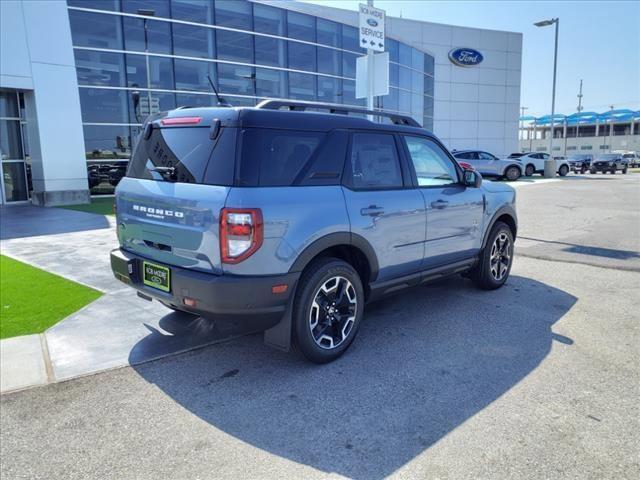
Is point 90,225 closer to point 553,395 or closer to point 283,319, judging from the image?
point 283,319

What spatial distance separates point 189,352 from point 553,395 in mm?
2869

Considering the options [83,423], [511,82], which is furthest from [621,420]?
[511,82]

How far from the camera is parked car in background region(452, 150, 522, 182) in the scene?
25925 millimetres

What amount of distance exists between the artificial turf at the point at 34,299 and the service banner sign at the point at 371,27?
6716mm

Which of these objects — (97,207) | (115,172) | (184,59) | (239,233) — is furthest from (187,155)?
(184,59)

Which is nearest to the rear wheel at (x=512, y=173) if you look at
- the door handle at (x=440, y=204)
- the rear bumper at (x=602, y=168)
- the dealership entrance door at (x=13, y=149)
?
the rear bumper at (x=602, y=168)

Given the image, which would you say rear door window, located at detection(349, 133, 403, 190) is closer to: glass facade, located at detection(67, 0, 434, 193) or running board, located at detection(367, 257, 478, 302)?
running board, located at detection(367, 257, 478, 302)

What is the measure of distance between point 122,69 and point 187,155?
16.6 metres

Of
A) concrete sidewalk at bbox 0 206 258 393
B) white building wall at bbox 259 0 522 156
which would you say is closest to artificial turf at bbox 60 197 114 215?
concrete sidewalk at bbox 0 206 258 393

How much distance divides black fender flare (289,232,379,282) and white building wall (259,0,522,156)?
105 feet

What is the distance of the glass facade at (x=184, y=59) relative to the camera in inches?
680

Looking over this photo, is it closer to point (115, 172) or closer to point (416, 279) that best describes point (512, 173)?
point (115, 172)

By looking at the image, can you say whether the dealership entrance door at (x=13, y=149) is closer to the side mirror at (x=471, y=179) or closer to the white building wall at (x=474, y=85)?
the side mirror at (x=471, y=179)

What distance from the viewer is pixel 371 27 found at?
30.2ft
